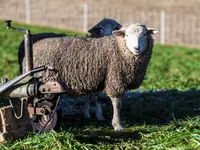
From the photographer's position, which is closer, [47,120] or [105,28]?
[47,120]

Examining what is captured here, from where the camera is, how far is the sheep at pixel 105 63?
7.57 metres

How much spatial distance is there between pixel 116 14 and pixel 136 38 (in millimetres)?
19586

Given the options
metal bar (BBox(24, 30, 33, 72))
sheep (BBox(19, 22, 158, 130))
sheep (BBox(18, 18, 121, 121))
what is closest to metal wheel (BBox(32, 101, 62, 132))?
metal bar (BBox(24, 30, 33, 72))

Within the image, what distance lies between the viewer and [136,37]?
7.36 meters

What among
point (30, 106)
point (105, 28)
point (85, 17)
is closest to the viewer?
point (30, 106)

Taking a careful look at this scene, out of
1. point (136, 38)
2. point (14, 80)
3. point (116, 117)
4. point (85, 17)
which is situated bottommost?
point (116, 117)

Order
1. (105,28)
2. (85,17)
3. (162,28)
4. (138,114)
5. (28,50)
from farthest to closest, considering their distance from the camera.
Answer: (85,17), (162,28), (105,28), (138,114), (28,50)

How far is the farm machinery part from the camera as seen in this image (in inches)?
257

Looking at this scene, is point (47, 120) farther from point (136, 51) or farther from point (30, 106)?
point (136, 51)

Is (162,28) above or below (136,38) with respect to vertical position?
above

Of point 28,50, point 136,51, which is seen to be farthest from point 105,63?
point 28,50

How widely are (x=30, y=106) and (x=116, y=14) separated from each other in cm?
2036

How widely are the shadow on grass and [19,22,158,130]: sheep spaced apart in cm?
49

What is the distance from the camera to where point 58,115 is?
265 inches
